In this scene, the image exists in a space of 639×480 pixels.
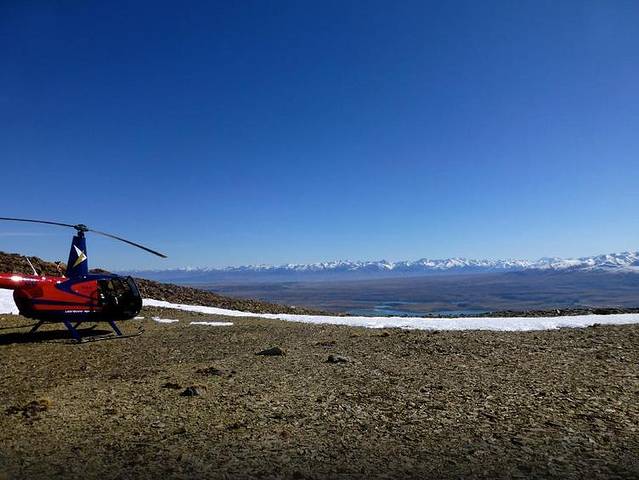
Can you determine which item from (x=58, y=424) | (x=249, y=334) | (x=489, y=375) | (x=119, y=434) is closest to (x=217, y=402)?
(x=119, y=434)

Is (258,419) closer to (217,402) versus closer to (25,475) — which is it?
(217,402)

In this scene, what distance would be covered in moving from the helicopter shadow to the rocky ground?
1.84 meters

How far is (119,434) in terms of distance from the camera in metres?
7.70

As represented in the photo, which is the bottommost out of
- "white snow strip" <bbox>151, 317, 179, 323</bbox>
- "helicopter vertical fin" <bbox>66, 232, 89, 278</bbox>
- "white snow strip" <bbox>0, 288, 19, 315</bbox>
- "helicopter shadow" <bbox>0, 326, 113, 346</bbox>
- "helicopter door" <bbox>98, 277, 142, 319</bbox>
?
"helicopter shadow" <bbox>0, 326, 113, 346</bbox>

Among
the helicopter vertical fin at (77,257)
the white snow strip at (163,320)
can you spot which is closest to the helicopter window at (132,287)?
the helicopter vertical fin at (77,257)

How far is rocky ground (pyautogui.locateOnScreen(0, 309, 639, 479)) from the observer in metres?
6.49

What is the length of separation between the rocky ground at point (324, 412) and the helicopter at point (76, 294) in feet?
6.11

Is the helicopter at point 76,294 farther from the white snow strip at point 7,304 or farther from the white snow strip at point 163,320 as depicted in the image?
the white snow strip at point 7,304

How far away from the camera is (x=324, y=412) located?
884cm

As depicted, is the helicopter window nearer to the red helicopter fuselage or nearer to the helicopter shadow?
the red helicopter fuselage

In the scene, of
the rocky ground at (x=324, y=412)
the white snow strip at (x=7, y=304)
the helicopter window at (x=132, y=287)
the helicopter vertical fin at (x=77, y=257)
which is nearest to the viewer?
the rocky ground at (x=324, y=412)

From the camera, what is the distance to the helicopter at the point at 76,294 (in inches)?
666

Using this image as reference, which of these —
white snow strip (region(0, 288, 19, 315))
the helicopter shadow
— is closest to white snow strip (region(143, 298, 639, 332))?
the helicopter shadow

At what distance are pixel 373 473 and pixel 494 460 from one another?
193 centimetres
